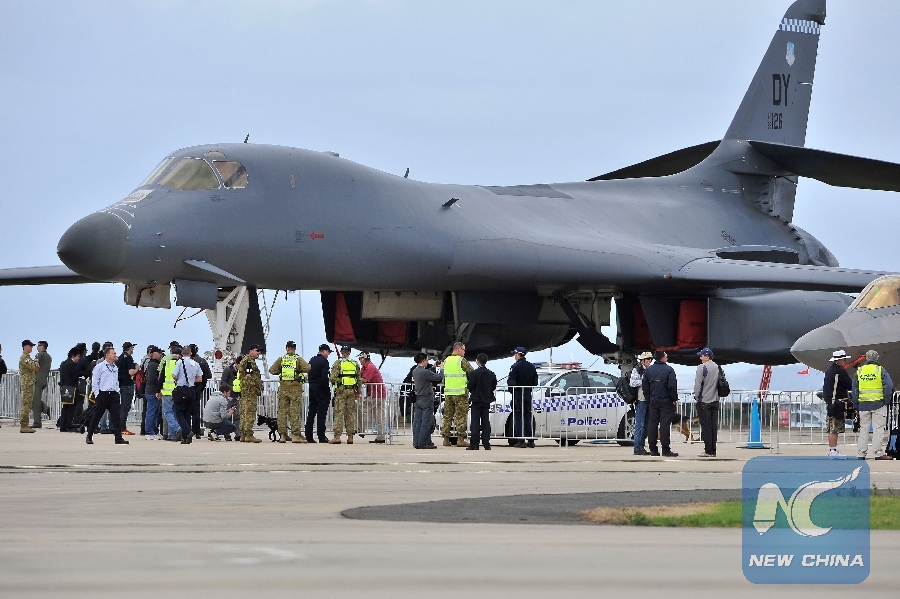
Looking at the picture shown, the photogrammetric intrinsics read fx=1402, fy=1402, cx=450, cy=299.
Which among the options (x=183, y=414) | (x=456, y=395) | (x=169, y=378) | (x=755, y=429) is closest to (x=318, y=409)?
(x=183, y=414)

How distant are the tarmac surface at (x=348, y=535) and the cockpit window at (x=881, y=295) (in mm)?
3244

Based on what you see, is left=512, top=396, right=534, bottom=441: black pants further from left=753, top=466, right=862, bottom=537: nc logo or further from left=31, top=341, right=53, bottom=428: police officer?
left=31, top=341, right=53, bottom=428: police officer

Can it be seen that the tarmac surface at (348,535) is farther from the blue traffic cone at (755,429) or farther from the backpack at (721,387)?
the blue traffic cone at (755,429)

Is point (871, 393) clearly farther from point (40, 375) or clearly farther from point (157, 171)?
point (40, 375)

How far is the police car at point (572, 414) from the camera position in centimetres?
2042

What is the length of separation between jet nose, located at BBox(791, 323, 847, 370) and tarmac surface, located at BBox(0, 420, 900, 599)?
2571mm

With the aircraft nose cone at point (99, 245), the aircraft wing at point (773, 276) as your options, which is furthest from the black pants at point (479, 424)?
the aircraft wing at point (773, 276)

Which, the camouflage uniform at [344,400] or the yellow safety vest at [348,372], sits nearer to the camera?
the yellow safety vest at [348,372]

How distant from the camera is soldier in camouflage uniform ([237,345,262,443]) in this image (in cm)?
1967

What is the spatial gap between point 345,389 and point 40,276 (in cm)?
813

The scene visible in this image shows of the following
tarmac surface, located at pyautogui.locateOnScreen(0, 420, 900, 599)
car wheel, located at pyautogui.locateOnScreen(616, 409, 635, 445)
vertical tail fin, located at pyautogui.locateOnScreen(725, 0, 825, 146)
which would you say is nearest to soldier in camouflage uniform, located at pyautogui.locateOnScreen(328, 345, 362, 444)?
car wheel, located at pyautogui.locateOnScreen(616, 409, 635, 445)

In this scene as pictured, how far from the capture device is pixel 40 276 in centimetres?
2503

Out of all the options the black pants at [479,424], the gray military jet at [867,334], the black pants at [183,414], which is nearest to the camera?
the gray military jet at [867,334]

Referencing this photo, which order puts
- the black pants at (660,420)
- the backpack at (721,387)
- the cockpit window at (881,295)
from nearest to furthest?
the cockpit window at (881,295) < the backpack at (721,387) < the black pants at (660,420)
